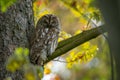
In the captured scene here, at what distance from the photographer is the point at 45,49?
141 inches

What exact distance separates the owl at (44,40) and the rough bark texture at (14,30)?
9 cm

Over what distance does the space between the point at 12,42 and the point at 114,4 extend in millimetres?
2386

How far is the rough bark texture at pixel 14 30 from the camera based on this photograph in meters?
3.24

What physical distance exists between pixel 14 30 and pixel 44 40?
0.40 m

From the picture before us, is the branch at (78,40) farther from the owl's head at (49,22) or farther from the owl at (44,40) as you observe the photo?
the owl's head at (49,22)

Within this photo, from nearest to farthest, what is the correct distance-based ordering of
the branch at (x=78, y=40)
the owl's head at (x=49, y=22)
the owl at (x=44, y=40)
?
the branch at (x=78, y=40) < the owl at (x=44, y=40) < the owl's head at (x=49, y=22)

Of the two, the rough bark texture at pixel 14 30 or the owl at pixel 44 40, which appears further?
the owl at pixel 44 40

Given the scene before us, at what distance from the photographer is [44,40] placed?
364 centimetres

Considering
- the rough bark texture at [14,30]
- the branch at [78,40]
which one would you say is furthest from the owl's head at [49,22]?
the branch at [78,40]

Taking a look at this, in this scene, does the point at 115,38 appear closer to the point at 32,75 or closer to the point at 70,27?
the point at 32,75

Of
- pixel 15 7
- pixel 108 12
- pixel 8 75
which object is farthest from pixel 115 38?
pixel 15 7

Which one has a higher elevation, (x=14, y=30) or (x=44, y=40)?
(x=14, y=30)

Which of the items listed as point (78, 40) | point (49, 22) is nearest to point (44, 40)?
point (49, 22)

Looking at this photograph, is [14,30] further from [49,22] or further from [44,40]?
[49,22]
